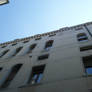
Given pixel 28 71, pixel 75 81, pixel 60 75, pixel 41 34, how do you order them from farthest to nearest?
pixel 41 34
pixel 28 71
pixel 60 75
pixel 75 81

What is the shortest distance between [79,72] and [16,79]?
468 cm

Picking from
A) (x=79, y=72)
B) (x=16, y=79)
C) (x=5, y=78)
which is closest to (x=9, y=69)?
(x=5, y=78)

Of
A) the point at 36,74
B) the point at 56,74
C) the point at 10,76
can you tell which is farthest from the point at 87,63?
the point at 10,76

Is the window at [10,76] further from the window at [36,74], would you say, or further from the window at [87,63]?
the window at [87,63]

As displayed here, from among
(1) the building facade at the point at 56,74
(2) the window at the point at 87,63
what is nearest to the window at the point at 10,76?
(1) the building facade at the point at 56,74

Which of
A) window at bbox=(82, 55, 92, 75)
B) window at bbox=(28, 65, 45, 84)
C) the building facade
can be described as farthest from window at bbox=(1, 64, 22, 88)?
window at bbox=(82, 55, 92, 75)

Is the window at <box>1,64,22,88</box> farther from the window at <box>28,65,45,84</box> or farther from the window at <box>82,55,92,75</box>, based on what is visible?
the window at <box>82,55,92,75</box>

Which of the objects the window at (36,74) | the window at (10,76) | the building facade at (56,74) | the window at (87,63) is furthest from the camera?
the window at (10,76)

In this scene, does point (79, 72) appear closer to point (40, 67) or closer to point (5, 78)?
point (40, 67)

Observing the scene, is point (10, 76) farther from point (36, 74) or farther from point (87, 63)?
point (87, 63)

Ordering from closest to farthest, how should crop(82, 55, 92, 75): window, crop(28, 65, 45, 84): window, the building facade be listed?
1. the building facade
2. crop(82, 55, 92, 75): window
3. crop(28, 65, 45, 84): window

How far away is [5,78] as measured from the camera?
10.4 metres

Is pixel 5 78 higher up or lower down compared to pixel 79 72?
lower down

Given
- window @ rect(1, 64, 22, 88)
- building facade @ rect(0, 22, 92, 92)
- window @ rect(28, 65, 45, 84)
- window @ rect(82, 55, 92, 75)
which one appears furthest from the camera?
window @ rect(1, 64, 22, 88)
